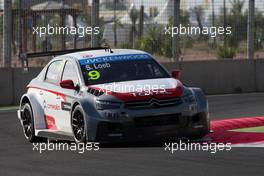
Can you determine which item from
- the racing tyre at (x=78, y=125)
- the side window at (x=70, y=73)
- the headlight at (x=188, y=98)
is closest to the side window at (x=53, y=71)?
the side window at (x=70, y=73)

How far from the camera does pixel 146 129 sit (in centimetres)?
1080

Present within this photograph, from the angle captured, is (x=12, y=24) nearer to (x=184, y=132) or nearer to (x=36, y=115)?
(x=36, y=115)

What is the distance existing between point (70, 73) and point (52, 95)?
45cm

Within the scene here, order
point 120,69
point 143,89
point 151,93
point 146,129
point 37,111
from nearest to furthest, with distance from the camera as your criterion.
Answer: point 146,129 < point 151,93 < point 143,89 < point 120,69 < point 37,111

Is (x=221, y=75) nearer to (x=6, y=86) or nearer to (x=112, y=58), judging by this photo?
(x=6, y=86)

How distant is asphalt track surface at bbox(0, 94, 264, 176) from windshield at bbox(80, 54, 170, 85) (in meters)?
1.11

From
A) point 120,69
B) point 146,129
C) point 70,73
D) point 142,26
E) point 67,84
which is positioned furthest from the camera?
point 142,26

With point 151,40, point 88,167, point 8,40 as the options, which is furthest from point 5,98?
point 88,167

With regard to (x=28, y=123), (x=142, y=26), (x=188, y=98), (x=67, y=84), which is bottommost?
(x=28, y=123)

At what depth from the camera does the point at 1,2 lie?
21.2 m

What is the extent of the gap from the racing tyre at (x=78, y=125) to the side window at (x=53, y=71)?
1.38 m

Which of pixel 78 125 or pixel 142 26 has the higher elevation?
pixel 142 26

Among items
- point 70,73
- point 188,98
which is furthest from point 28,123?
point 188,98

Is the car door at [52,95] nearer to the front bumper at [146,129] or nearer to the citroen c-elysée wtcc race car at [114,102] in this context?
the citroen c-elysée wtcc race car at [114,102]
